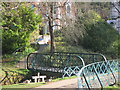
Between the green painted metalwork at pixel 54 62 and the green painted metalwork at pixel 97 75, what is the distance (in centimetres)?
289

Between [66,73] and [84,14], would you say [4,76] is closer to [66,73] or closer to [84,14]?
[66,73]

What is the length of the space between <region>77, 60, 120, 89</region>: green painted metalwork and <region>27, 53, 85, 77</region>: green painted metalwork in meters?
2.89

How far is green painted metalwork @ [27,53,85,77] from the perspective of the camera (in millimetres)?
12974

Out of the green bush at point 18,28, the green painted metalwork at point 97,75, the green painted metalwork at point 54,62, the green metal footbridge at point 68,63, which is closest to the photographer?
the green painted metalwork at point 97,75

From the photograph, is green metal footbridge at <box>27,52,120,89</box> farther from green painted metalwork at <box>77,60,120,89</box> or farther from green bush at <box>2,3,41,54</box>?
green bush at <box>2,3,41,54</box>

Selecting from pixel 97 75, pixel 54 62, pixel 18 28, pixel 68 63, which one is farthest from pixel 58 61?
pixel 97 75

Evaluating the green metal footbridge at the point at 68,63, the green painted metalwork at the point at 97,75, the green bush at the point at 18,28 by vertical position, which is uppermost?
the green bush at the point at 18,28

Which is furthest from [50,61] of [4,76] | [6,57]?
[6,57]

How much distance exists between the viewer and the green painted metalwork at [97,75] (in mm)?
6987

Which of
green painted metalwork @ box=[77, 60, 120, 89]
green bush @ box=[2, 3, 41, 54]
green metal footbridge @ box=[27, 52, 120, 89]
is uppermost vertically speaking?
green bush @ box=[2, 3, 41, 54]

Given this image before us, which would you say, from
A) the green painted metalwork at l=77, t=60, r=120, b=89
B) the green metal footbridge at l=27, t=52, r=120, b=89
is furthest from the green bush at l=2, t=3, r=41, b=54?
the green painted metalwork at l=77, t=60, r=120, b=89

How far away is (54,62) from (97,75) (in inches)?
250

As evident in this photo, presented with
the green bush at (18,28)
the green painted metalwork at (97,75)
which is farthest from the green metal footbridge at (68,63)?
the green bush at (18,28)

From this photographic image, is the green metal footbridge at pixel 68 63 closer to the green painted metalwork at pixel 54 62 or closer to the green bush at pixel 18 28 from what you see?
the green painted metalwork at pixel 54 62
